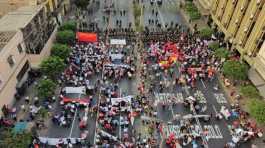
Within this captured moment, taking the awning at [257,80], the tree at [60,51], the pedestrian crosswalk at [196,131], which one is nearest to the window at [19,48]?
the tree at [60,51]

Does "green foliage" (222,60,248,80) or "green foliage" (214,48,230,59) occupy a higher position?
"green foliage" (214,48,230,59)

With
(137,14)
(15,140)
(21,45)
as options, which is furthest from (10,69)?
(137,14)

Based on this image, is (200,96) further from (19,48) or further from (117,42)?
(19,48)

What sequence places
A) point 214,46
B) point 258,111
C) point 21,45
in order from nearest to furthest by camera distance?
point 258,111 → point 21,45 → point 214,46

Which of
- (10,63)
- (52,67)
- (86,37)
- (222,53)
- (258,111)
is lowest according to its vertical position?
(258,111)

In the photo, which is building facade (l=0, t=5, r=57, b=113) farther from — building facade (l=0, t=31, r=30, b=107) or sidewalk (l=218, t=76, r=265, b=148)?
sidewalk (l=218, t=76, r=265, b=148)

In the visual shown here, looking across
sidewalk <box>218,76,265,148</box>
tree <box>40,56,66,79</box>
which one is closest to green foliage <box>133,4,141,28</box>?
sidewalk <box>218,76,265,148</box>

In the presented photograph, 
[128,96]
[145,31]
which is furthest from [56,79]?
[145,31]
